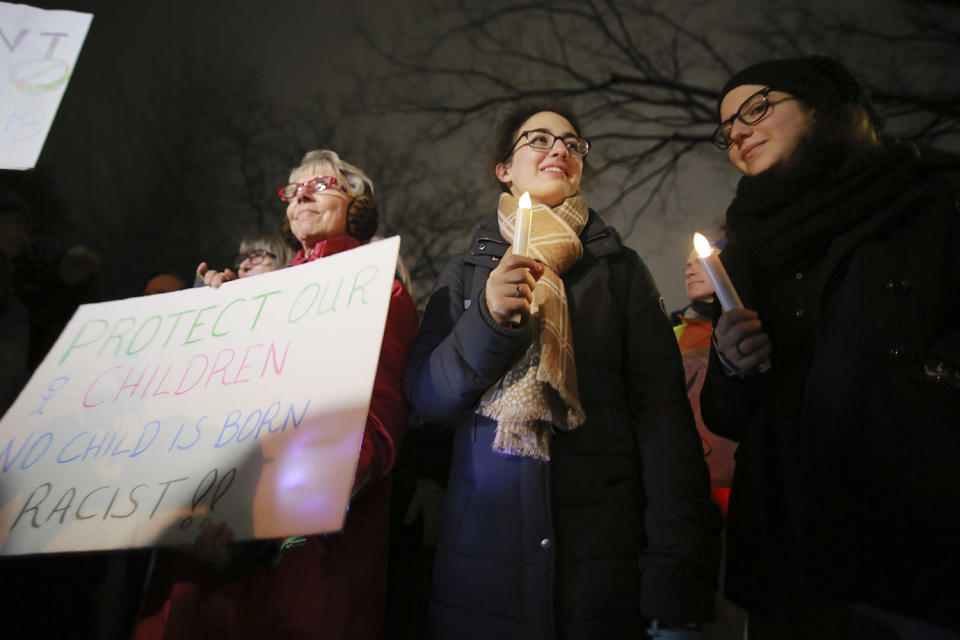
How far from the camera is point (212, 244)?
726 centimetres

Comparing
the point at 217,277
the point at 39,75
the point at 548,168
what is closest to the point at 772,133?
the point at 548,168

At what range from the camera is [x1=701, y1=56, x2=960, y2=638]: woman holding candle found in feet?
3.93

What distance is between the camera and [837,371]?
1.34m

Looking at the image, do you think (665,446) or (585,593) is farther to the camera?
(665,446)

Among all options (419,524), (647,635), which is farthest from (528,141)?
(647,635)

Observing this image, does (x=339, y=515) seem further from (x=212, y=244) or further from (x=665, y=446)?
(x=212, y=244)

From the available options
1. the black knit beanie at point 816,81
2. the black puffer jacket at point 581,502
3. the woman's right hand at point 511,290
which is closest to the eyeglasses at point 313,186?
the black puffer jacket at point 581,502

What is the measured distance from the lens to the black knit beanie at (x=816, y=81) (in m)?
1.72

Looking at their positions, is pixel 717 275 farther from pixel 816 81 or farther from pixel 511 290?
pixel 816 81

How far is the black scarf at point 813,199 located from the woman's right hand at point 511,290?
2.48 feet

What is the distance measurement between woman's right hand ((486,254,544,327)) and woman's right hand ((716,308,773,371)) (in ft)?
1.60

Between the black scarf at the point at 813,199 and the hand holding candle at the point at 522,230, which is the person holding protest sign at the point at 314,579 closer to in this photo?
the hand holding candle at the point at 522,230

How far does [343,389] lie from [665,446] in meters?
0.90

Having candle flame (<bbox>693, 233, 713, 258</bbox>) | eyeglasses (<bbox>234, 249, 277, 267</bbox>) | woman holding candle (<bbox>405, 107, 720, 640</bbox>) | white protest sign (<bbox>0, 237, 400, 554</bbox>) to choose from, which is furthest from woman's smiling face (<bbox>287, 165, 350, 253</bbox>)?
candle flame (<bbox>693, 233, 713, 258</bbox>)
